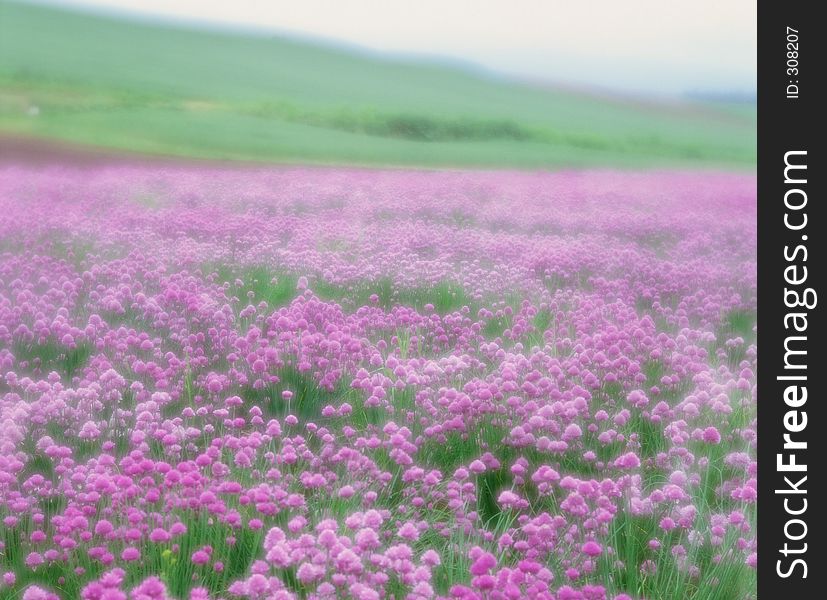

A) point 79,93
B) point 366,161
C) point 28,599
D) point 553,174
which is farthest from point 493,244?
point 28,599

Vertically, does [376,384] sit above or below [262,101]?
below

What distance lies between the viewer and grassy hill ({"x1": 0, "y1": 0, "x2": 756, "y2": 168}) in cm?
353

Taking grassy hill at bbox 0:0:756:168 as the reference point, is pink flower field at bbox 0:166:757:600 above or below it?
below

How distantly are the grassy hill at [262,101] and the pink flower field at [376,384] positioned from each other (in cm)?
16

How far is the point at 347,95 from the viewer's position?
359 centimetres

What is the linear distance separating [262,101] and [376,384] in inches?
55.0

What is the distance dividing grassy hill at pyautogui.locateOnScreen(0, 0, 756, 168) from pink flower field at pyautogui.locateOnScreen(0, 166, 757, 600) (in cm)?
16

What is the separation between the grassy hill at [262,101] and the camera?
3.53 m

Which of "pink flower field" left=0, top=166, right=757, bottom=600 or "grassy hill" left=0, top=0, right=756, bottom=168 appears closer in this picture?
"pink flower field" left=0, top=166, right=757, bottom=600

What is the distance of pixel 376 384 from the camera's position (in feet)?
10.5

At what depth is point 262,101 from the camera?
359cm

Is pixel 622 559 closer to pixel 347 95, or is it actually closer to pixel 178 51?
pixel 347 95

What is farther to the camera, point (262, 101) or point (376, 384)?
point (262, 101)

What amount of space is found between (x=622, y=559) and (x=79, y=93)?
2.97 m
